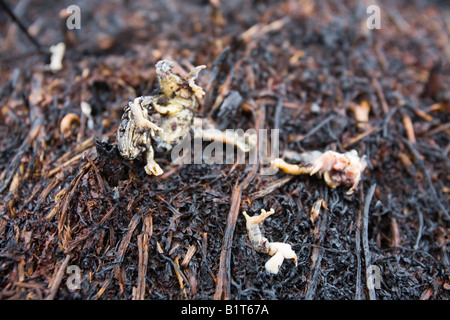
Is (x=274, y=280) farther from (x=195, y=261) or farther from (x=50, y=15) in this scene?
(x=50, y=15)

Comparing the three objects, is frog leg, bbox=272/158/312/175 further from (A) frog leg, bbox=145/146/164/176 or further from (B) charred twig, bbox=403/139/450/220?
(B) charred twig, bbox=403/139/450/220

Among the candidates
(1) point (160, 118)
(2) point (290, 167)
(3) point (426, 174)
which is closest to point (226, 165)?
(2) point (290, 167)

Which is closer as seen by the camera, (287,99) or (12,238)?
(12,238)

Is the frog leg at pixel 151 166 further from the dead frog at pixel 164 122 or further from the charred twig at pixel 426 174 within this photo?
the charred twig at pixel 426 174

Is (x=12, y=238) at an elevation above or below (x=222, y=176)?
below

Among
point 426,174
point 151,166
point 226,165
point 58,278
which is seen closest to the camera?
point 58,278

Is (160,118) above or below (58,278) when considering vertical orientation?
above

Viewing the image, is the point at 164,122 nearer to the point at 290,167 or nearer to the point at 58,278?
the point at 290,167

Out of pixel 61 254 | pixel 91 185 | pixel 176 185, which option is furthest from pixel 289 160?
pixel 61 254
